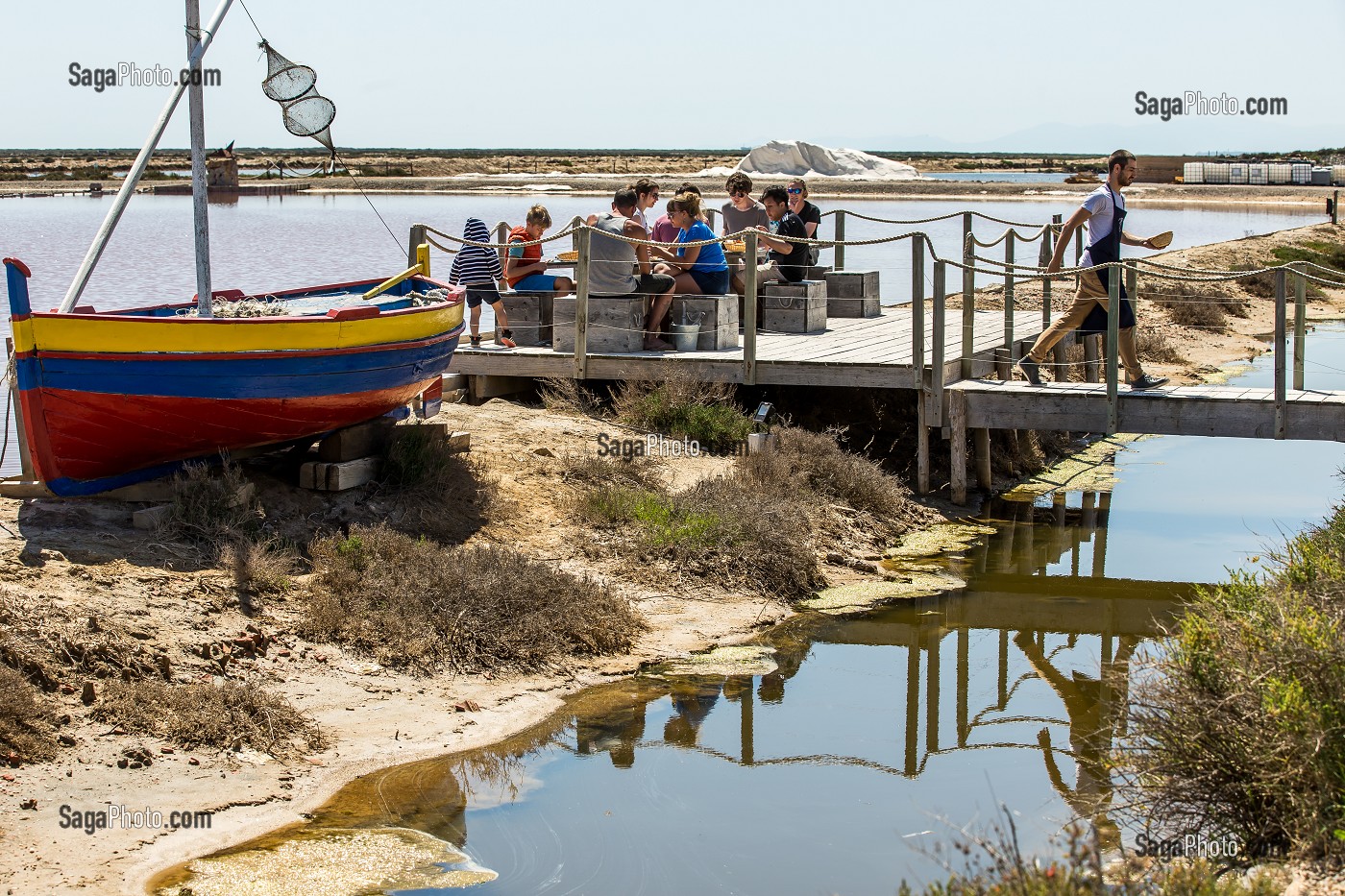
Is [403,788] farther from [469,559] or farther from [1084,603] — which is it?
[1084,603]

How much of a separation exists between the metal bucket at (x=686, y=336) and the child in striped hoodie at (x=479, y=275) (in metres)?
1.59

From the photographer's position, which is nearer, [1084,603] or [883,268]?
[1084,603]

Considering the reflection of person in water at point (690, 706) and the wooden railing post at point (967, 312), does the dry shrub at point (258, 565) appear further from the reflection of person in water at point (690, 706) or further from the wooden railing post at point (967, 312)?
the wooden railing post at point (967, 312)

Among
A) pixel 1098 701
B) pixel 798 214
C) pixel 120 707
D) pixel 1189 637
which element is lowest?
pixel 1098 701

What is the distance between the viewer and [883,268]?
3597cm

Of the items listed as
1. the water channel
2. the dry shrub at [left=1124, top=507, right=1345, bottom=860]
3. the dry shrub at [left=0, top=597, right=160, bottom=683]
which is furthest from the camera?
the dry shrub at [left=0, top=597, right=160, bottom=683]

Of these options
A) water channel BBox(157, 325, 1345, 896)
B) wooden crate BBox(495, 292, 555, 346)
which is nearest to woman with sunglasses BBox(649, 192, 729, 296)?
wooden crate BBox(495, 292, 555, 346)

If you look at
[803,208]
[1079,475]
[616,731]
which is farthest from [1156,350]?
[616,731]

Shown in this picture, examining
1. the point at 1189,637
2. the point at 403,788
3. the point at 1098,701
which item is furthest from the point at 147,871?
the point at 1098,701

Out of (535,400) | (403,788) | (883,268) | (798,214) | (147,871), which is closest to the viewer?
(147,871)

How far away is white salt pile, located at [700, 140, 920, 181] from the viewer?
3632 inches

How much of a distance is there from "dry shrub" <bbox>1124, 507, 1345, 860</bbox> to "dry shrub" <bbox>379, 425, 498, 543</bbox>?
5.25 m

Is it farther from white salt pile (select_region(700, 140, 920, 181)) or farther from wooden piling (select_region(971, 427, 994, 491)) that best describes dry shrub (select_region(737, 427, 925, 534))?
white salt pile (select_region(700, 140, 920, 181))

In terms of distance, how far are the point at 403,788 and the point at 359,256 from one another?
101ft
